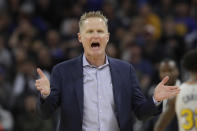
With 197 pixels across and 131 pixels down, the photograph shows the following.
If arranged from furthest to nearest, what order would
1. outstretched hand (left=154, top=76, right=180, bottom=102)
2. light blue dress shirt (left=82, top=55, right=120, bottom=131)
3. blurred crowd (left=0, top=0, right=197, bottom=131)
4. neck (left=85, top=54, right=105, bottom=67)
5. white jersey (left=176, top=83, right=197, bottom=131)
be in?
blurred crowd (left=0, top=0, right=197, bottom=131), white jersey (left=176, top=83, right=197, bottom=131), neck (left=85, top=54, right=105, bottom=67), light blue dress shirt (left=82, top=55, right=120, bottom=131), outstretched hand (left=154, top=76, right=180, bottom=102)

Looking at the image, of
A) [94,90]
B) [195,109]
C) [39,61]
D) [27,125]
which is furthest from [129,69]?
[39,61]

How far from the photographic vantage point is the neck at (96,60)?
5246 millimetres

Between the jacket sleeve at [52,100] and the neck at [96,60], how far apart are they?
1.12 ft

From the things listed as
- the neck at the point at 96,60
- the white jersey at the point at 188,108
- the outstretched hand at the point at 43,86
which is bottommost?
the white jersey at the point at 188,108

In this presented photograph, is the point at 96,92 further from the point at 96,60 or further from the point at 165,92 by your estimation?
the point at 165,92

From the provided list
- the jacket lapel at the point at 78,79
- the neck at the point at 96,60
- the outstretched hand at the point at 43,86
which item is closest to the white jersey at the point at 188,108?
the neck at the point at 96,60

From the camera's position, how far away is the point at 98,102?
5.07 meters

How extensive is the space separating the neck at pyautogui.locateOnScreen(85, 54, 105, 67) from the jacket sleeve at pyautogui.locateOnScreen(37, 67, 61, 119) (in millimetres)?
343

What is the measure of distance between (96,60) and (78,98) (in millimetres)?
447

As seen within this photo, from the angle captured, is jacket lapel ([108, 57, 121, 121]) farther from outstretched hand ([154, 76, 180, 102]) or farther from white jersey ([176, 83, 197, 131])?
white jersey ([176, 83, 197, 131])

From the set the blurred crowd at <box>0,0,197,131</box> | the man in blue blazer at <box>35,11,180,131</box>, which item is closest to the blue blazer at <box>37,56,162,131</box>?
the man in blue blazer at <box>35,11,180,131</box>

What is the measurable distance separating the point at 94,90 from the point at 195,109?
113cm

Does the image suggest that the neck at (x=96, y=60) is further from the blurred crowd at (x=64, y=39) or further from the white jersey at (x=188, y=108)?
the blurred crowd at (x=64, y=39)

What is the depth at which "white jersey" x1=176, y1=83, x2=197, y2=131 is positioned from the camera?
18.2ft
